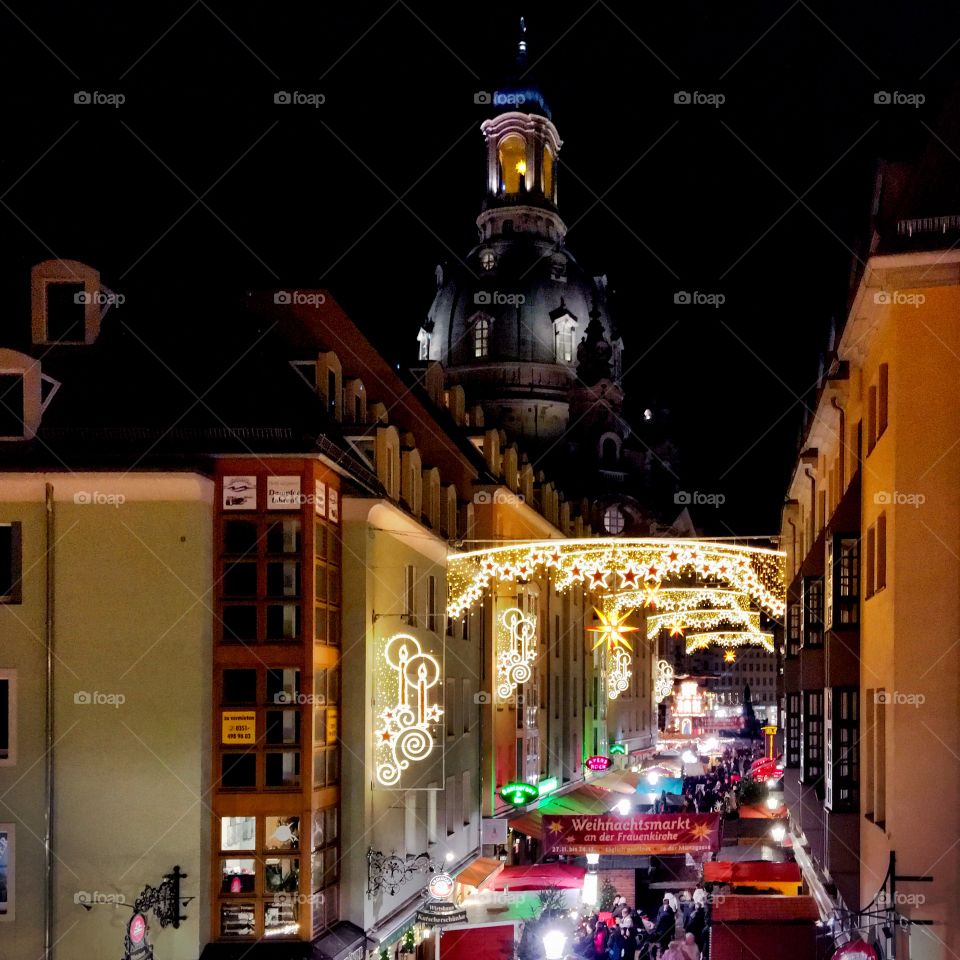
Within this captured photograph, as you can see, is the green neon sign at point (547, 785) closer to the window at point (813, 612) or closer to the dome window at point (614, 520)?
the window at point (813, 612)

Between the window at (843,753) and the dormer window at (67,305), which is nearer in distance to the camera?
the window at (843,753)

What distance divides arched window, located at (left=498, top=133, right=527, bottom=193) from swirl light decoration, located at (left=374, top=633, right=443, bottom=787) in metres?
78.4

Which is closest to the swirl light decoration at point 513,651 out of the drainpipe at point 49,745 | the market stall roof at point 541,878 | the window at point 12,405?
the market stall roof at point 541,878

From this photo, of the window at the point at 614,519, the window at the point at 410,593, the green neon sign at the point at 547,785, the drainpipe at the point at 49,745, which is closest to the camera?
the drainpipe at the point at 49,745

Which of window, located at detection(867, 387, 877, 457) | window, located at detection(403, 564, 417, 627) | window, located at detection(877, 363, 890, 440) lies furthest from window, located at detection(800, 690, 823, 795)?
window, located at detection(403, 564, 417, 627)

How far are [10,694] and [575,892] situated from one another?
18.5m

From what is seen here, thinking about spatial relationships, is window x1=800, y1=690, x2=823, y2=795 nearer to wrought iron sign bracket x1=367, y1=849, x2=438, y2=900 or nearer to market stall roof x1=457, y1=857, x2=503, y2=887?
wrought iron sign bracket x1=367, y1=849, x2=438, y2=900

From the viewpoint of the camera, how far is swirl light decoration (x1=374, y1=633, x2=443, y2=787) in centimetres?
2445

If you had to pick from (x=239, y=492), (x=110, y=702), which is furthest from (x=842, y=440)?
(x=110, y=702)

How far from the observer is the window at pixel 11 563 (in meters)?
21.3

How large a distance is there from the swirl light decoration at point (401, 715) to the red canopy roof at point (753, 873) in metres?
7.01

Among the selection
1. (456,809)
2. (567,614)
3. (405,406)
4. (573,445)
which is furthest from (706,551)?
(573,445)

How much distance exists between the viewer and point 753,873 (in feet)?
92.9

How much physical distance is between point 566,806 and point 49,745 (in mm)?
23975
